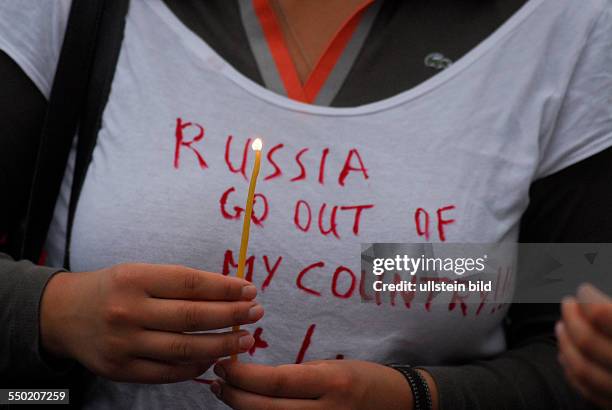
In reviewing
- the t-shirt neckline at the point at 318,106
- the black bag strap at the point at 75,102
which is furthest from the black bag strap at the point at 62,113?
the t-shirt neckline at the point at 318,106

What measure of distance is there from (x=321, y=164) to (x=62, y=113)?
36 cm

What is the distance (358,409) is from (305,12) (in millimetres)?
567

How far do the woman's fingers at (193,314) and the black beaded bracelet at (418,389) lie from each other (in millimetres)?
253

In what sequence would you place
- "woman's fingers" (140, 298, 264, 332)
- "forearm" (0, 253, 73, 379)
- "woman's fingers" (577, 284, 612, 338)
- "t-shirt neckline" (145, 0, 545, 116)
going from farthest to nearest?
1. "t-shirt neckline" (145, 0, 545, 116)
2. "forearm" (0, 253, 73, 379)
3. "woman's fingers" (140, 298, 264, 332)
4. "woman's fingers" (577, 284, 612, 338)

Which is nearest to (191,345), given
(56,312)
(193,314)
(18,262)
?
(193,314)

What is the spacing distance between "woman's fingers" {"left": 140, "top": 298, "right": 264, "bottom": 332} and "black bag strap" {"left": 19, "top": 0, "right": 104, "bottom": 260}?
296 millimetres

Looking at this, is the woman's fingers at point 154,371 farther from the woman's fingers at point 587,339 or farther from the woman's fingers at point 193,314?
the woman's fingers at point 587,339

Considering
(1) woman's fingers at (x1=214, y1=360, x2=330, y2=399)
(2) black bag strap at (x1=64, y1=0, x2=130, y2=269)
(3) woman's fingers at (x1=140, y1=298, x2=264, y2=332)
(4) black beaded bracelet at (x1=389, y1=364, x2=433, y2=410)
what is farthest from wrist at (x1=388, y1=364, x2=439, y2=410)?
(2) black bag strap at (x1=64, y1=0, x2=130, y2=269)

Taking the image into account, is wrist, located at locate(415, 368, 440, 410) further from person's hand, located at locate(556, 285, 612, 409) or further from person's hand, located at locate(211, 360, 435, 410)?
person's hand, located at locate(556, 285, 612, 409)

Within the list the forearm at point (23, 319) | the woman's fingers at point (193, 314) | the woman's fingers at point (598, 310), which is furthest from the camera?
the forearm at point (23, 319)

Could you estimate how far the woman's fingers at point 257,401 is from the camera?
764mm

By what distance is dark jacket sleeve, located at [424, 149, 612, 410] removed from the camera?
932 mm

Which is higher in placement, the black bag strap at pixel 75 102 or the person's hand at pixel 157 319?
the black bag strap at pixel 75 102

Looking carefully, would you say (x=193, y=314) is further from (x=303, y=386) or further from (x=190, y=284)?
(x=303, y=386)
